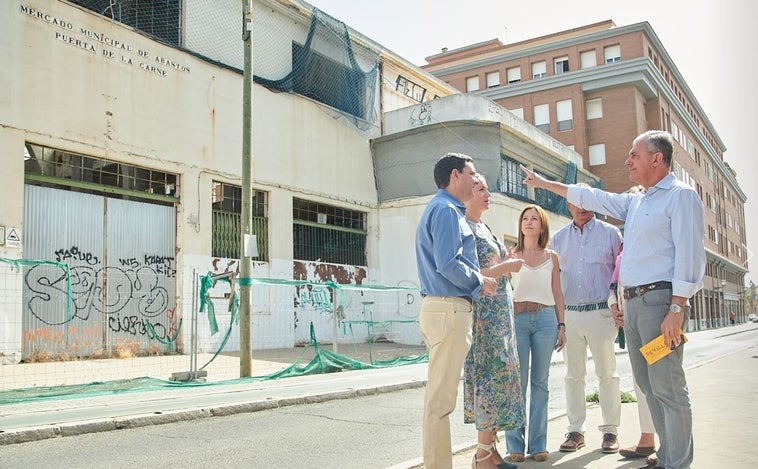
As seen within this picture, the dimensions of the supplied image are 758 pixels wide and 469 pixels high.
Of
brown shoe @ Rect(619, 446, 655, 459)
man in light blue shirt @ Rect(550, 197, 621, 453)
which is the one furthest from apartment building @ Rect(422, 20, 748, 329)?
brown shoe @ Rect(619, 446, 655, 459)

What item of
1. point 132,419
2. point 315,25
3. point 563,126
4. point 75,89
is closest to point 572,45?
point 563,126

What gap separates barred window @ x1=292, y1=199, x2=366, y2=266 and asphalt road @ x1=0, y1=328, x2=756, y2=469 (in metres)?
11.4

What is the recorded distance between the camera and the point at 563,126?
46.0 meters

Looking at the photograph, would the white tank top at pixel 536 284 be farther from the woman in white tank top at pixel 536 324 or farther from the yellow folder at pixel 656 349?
the yellow folder at pixel 656 349

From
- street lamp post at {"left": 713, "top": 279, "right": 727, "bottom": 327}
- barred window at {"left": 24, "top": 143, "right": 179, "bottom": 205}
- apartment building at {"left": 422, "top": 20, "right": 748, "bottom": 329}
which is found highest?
apartment building at {"left": 422, "top": 20, "right": 748, "bottom": 329}

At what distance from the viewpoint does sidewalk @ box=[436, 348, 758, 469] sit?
15.4 feet

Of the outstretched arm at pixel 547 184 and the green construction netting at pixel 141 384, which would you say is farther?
the green construction netting at pixel 141 384

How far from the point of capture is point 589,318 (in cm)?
549

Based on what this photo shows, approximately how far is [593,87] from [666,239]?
44154 mm

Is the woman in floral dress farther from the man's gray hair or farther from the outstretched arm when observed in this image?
the man's gray hair

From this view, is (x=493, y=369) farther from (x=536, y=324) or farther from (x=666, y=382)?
(x=666, y=382)

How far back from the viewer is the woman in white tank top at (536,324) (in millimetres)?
→ 4996

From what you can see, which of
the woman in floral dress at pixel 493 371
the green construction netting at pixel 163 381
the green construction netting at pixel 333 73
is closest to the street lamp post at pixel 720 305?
the green construction netting at pixel 333 73

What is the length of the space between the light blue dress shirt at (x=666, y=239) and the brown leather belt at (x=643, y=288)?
26mm
